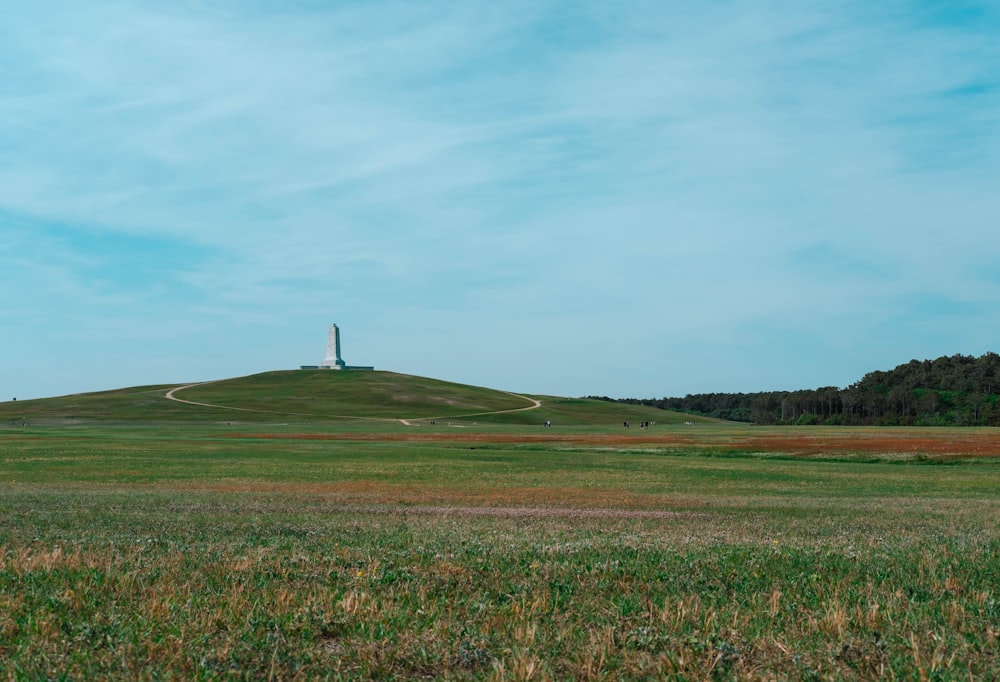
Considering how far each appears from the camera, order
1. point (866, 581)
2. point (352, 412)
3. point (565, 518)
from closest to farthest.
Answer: point (866, 581) < point (565, 518) < point (352, 412)

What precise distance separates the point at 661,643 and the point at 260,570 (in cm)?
599

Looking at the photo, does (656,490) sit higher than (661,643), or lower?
lower

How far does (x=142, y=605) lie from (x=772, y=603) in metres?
7.05

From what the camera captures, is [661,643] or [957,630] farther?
[957,630]

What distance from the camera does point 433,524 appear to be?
841 inches

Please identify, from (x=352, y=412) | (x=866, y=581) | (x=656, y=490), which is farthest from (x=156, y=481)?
(x=352, y=412)

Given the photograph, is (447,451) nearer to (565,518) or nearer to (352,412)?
(565,518)

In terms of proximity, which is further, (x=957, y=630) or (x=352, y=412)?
(x=352, y=412)

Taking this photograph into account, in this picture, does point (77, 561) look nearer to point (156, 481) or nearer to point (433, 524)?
point (433, 524)

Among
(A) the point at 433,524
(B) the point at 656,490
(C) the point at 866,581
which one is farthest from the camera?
(B) the point at 656,490

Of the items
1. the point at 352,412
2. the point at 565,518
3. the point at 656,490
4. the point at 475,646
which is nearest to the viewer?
the point at 475,646

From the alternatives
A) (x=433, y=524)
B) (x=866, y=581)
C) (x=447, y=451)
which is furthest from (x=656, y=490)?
(x=447, y=451)

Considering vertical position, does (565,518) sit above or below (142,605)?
below

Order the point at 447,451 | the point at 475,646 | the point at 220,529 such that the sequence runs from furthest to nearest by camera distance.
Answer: the point at 447,451, the point at 220,529, the point at 475,646
